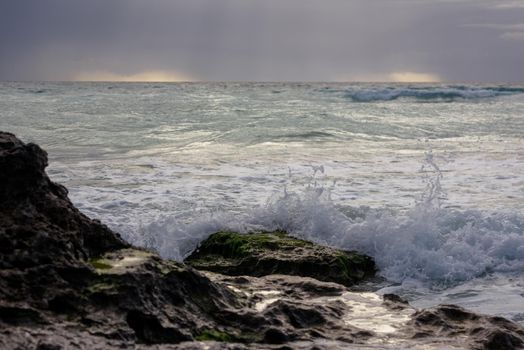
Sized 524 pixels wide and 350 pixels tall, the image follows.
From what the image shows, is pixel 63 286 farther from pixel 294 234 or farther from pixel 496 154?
pixel 496 154

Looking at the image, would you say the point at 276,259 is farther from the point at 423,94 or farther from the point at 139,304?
the point at 423,94

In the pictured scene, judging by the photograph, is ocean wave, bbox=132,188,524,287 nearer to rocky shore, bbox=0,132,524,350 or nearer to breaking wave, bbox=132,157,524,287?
breaking wave, bbox=132,157,524,287

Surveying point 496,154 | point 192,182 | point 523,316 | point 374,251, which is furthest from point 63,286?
point 496,154

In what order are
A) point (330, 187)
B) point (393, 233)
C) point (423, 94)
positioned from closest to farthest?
point (393, 233) < point (330, 187) < point (423, 94)

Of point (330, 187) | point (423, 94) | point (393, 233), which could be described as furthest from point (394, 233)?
point (423, 94)

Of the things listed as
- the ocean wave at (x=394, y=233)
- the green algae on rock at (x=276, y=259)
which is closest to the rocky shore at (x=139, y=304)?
the green algae on rock at (x=276, y=259)

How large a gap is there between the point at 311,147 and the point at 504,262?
876 centimetres

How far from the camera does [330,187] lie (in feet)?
31.6

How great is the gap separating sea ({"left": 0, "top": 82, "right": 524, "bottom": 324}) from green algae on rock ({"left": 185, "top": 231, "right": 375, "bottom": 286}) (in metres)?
0.36

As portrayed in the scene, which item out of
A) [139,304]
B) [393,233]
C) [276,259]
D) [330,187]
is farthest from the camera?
[330,187]

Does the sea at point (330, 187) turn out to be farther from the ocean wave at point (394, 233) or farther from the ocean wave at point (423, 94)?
the ocean wave at point (423, 94)

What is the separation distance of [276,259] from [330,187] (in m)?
4.18

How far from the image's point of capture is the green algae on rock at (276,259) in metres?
5.52

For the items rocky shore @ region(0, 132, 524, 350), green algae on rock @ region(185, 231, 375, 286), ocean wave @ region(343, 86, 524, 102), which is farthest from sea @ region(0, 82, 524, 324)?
ocean wave @ region(343, 86, 524, 102)
